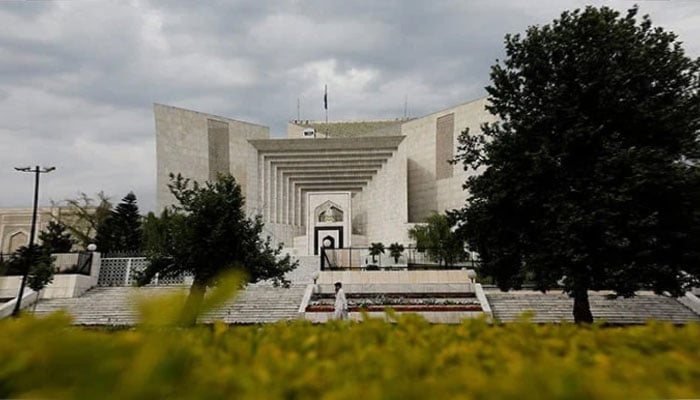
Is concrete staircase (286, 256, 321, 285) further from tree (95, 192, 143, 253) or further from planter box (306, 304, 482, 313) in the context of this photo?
tree (95, 192, 143, 253)

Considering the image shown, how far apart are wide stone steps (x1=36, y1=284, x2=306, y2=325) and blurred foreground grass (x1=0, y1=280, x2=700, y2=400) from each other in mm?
16530

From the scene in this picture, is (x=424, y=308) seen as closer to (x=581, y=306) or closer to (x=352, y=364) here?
(x=581, y=306)

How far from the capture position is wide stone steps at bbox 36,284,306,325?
758 inches

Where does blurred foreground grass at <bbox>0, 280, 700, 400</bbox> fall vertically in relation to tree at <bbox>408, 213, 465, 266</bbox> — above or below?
above

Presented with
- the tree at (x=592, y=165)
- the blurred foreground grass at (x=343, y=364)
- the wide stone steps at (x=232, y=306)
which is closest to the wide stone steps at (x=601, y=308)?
the tree at (x=592, y=165)

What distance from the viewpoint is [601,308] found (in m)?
18.3

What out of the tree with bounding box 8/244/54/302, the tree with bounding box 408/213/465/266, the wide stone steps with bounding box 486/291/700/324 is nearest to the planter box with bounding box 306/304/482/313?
the wide stone steps with bounding box 486/291/700/324

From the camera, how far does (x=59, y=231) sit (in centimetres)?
3825

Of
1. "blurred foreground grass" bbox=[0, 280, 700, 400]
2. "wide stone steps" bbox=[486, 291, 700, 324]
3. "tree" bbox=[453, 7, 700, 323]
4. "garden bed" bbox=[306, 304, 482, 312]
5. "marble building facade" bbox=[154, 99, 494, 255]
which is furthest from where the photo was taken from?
"marble building facade" bbox=[154, 99, 494, 255]

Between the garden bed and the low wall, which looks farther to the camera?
the low wall

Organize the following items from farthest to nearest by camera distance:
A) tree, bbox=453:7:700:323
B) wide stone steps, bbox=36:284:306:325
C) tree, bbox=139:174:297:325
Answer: wide stone steps, bbox=36:284:306:325 < tree, bbox=139:174:297:325 < tree, bbox=453:7:700:323

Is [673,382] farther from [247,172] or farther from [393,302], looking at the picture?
[247,172]

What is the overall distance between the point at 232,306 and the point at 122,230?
87.1 feet

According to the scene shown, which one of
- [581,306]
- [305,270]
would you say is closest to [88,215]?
[305,270]
